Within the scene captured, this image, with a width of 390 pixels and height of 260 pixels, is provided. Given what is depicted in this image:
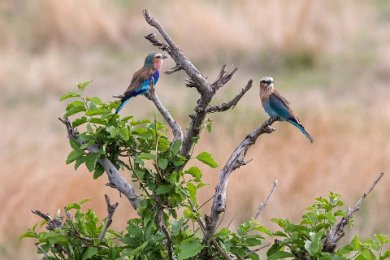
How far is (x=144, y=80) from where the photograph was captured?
2541 millimetres

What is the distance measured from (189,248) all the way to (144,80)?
1.65ft

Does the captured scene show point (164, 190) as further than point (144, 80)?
No

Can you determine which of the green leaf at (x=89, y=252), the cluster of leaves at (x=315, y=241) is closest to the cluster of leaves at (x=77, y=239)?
the green leaf at (x=89, y=252)

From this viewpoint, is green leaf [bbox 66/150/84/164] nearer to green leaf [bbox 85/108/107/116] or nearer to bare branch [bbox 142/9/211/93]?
green leaf [bbox 85/108/107/116]

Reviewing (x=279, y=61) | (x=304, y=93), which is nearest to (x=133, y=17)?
(x=279, y=61)

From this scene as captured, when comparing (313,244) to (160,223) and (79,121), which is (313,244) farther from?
(79,121)

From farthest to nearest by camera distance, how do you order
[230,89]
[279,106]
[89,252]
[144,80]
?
[230,89], [279,106], [144,80], [89,252]

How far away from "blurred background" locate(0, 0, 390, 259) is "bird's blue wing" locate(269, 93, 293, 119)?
3.23 meters

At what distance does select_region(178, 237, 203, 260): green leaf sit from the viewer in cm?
219

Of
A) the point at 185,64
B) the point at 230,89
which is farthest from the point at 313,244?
the point at 230,89

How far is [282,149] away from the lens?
22.4 ft

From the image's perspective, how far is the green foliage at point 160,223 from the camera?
2.28 metres

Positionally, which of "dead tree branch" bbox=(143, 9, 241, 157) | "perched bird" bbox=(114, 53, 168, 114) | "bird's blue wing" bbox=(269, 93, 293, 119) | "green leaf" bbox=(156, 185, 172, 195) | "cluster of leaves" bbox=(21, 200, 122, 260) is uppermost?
"bird's blue wing" bbox=(269, 93, 293, 119)

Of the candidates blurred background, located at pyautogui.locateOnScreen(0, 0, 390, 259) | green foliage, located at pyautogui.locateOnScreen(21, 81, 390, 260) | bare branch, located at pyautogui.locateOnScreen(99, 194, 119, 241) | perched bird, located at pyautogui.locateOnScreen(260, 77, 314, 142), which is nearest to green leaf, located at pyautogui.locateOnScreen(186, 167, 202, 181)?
green foliage, located at pyautogui.locateOnScreen(21, 81, 390, 260)
